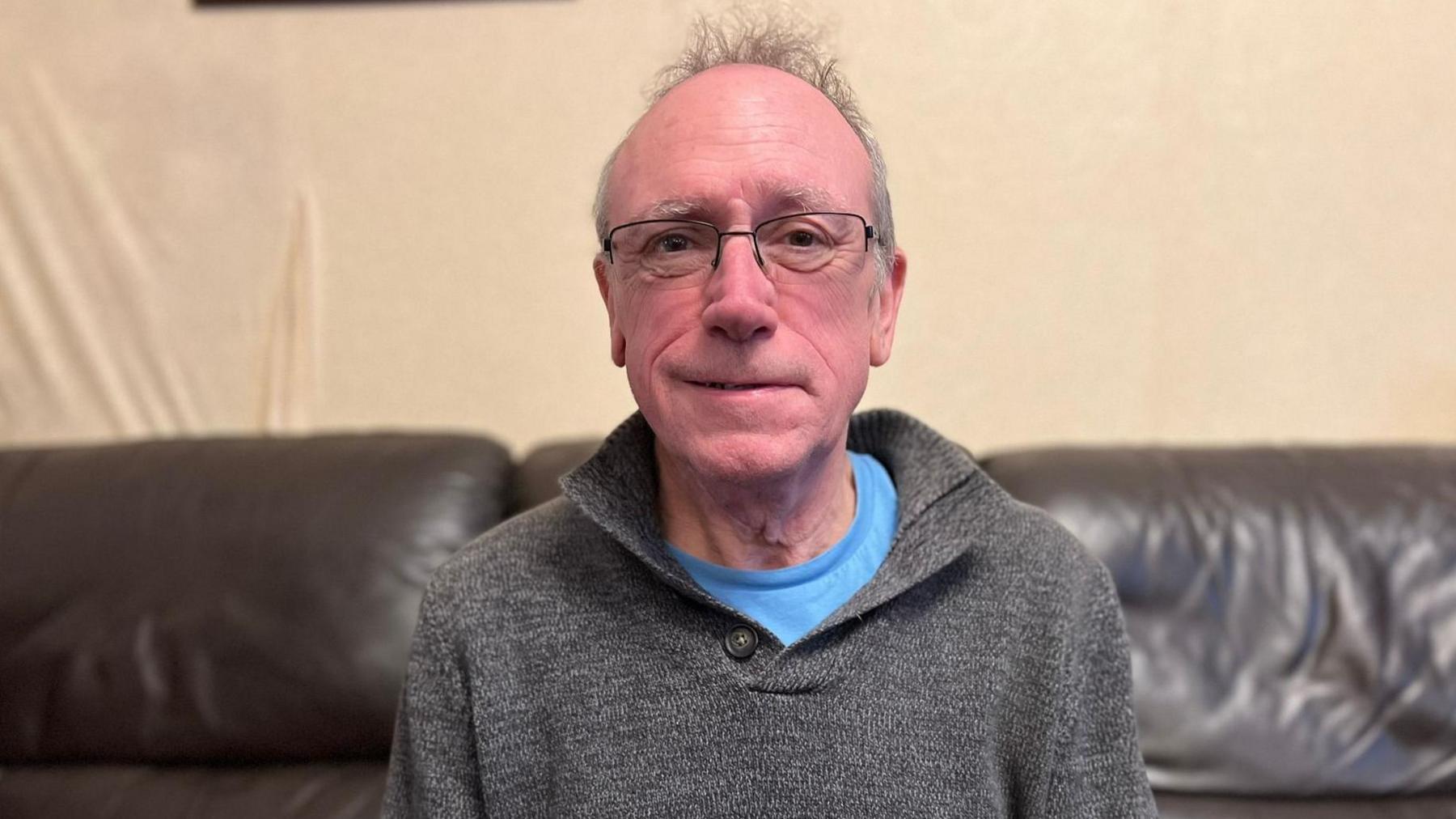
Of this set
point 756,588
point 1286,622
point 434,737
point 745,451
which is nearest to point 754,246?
point 745,451

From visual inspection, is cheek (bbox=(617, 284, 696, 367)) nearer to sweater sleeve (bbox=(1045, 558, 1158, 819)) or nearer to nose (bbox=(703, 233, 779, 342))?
nose (bbox=(703, 233, 779, 342))

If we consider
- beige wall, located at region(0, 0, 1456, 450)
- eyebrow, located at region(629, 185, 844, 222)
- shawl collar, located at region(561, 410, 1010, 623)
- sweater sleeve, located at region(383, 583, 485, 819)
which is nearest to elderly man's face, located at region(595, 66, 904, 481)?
eyebrow, located at region(629, 185, 844, 222)

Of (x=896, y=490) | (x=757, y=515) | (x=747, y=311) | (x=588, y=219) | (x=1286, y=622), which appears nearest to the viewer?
(x=747, y=311)

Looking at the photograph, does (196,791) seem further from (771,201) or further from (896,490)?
(771,201)

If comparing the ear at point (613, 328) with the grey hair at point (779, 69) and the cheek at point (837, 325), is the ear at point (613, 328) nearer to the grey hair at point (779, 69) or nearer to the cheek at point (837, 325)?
the grey hair at point (779, 69)

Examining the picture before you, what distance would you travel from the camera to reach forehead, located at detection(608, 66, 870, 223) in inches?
33.4

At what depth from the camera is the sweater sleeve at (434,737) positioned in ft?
3.03

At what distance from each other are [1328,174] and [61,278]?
223 centimetres

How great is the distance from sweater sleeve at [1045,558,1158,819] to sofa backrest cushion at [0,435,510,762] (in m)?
0.89

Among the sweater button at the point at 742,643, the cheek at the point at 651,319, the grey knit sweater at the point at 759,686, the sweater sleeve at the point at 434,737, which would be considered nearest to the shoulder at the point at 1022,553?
the grey knit sweater at the point at 759,686

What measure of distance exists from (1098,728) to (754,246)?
55cm

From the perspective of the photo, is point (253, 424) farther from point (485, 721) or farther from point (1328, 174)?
point (1328, 174)

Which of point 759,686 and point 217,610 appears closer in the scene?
Result: point 759,686

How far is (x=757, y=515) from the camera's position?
93 cm
